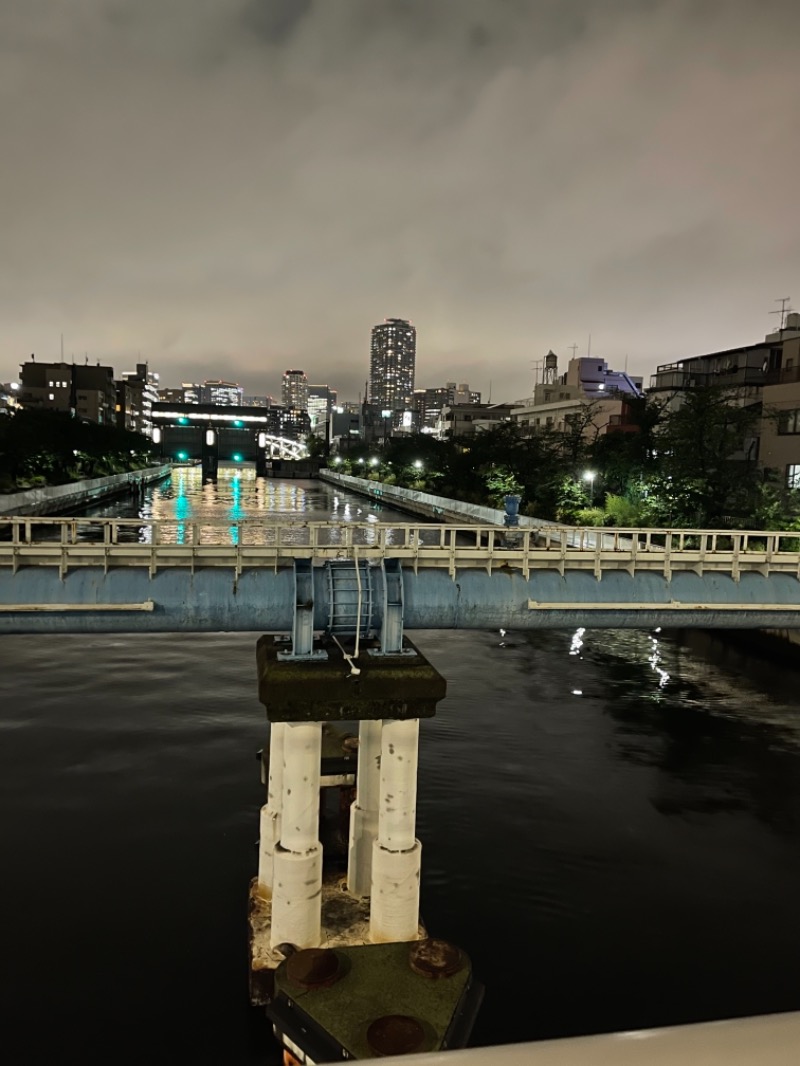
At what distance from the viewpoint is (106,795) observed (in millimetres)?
18438

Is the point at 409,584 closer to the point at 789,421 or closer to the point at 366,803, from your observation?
the point at 366,803

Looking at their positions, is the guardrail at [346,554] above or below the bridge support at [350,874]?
above

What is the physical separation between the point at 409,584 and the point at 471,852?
22.6ft

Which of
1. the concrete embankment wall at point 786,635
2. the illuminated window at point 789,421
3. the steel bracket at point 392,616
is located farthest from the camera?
the illuminated window at point 789,421

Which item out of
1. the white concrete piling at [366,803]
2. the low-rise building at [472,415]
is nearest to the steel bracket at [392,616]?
the white concrete piling at [366,803]

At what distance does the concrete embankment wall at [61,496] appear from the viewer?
57.6 m

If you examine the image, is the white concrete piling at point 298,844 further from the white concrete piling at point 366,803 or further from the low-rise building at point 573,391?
the low-rise building at point 573,391

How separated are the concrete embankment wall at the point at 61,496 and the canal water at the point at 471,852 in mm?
32493

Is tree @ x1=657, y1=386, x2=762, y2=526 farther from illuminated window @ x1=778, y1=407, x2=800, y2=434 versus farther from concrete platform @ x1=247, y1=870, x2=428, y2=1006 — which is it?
concrete platform @ x1=247, y1=870, x2=428, y2=1006

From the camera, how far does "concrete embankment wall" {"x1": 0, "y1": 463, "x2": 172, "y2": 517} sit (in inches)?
2266

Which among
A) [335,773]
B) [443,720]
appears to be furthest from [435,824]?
[443,720]

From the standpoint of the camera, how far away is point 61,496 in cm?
7250

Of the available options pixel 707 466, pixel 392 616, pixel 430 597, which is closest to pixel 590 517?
pixel 707 466

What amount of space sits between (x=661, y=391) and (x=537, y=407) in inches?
1630
